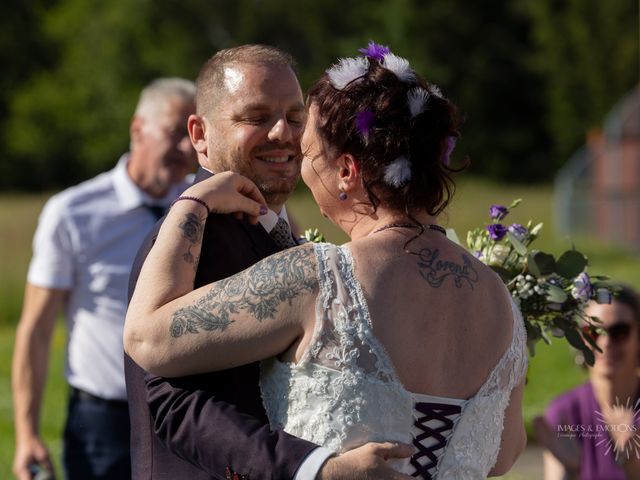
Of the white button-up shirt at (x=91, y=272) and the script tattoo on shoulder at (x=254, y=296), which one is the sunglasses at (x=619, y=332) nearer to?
the white button-up shirt at (x=91, y=272)

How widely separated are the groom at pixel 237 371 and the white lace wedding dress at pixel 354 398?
2.4 inches

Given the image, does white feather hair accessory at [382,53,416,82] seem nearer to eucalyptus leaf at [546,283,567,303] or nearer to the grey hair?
eucalyptus leaf at [546,283,567,303]

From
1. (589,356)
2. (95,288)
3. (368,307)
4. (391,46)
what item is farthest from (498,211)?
(391,46)

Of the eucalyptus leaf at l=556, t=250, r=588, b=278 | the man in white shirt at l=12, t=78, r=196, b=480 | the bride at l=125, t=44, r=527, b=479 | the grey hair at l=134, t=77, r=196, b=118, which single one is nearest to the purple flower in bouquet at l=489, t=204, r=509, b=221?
the eucalyptus leaf at l=556, t=250, r=588, b=278

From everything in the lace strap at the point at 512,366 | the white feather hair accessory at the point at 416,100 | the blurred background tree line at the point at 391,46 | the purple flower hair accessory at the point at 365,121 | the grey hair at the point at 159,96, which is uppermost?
the blurred background tree line at the point at 391,46

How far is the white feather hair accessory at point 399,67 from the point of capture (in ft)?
9.72

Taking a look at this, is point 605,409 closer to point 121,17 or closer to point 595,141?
point 595,141

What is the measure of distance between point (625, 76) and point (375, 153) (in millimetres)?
51710

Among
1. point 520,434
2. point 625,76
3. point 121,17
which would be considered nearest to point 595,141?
point 625,76

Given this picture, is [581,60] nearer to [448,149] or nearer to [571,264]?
[571,264]

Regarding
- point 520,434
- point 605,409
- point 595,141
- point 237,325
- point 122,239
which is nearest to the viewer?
point 237,325

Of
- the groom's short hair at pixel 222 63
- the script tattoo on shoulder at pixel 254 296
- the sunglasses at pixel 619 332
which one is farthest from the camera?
the sunglasses at pixel 619 332

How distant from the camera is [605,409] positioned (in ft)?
17.9

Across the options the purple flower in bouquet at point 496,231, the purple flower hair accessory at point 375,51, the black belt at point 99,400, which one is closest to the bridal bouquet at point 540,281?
the purple flower in bouquet at point 496,231
